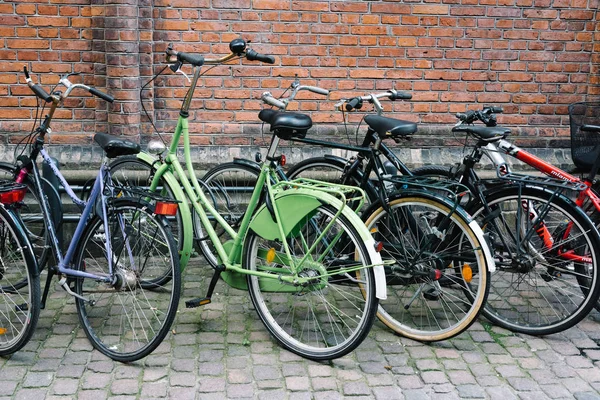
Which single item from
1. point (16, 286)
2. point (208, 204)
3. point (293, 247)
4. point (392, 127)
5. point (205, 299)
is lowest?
point (16, 286)

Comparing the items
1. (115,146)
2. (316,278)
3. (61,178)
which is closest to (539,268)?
(316,278)

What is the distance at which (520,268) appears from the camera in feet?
14.1

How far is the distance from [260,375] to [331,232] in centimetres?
Result: 87

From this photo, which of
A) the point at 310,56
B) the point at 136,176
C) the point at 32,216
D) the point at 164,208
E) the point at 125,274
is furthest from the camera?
the point at 310,56

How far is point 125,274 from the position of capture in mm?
3924

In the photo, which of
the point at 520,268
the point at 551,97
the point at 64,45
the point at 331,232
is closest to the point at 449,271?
the point at 520,268

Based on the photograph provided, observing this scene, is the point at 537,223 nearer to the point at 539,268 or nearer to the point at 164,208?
the point at 539,268

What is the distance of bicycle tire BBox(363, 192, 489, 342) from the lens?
399cm

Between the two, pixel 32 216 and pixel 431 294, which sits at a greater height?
pixel 32 216

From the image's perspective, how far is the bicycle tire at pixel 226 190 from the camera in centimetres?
518

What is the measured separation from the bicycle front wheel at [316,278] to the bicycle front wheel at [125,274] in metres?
0.54

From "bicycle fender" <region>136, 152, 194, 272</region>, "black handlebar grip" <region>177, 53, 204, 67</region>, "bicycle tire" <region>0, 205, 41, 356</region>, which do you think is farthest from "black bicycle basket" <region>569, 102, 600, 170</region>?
"bicycle tire" <region>0, 205, 41, 356</region>

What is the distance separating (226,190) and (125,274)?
5.11 feet

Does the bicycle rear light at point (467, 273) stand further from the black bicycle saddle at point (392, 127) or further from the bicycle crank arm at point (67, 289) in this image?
the bicycle crank arm at point (67, 289)
